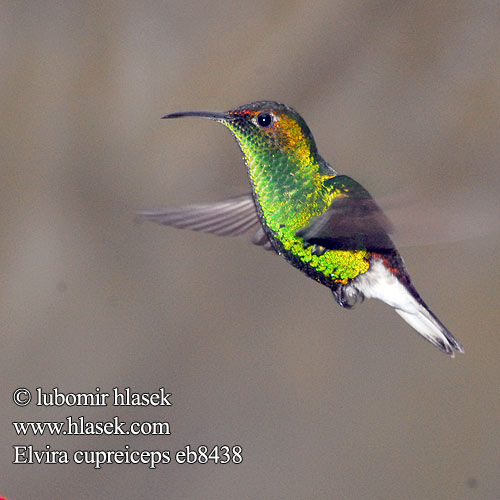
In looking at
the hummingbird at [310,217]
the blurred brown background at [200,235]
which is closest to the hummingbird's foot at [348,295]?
the hummingbird at [310,217]

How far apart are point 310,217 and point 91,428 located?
84 centimetres

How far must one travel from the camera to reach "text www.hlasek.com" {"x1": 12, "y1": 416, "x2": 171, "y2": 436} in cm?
110

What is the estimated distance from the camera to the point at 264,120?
1.26 ft

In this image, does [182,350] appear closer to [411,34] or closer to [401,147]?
[401,147]

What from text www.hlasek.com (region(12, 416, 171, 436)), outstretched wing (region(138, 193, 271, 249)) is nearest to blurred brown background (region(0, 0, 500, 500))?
text www.hlasek.com (region(12, 416, 171, 436))

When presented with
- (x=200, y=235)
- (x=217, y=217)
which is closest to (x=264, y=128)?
(x=217, y=217)

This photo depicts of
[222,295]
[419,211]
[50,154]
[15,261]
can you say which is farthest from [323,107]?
[419,211]

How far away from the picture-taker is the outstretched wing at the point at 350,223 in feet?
1.26

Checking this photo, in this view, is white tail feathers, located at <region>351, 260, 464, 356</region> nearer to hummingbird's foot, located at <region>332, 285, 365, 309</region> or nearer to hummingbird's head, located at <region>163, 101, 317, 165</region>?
hummingbird's foot, located at <region>332, 285, 365, 309</region>

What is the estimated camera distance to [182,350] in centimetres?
113

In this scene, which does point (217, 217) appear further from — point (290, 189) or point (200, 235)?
point (200, 235)

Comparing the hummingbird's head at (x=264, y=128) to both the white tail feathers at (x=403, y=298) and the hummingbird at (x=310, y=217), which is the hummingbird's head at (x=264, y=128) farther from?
the white tail feathers at (x=403, y=298)

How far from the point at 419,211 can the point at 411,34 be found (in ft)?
2.62

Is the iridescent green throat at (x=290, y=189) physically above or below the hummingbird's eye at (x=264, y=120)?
below
